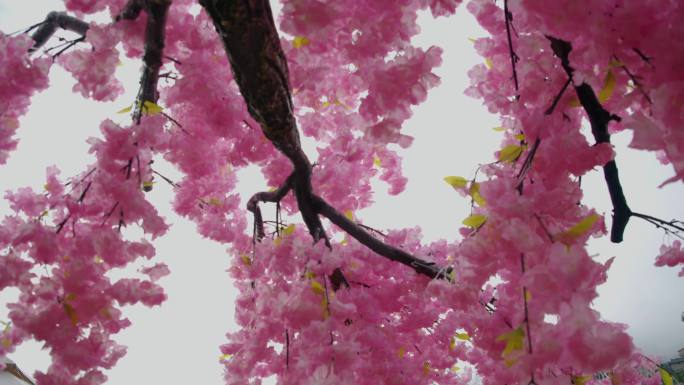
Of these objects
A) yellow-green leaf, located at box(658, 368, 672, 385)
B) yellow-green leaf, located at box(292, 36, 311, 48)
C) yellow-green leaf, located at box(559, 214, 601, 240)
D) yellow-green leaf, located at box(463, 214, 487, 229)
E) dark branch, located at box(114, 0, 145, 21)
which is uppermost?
yellow-green leaf, located at box(292, 36, 311, 48)

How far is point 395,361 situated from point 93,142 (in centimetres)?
186

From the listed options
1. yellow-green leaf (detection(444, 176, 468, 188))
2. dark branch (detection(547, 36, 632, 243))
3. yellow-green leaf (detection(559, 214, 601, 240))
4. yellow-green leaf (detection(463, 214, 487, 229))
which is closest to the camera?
yellow-green leaf (detection(559, 214, 601, 240))

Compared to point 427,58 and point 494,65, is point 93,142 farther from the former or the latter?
point 494,65

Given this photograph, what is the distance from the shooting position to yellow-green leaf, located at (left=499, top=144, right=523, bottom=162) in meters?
1.39

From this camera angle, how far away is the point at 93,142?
65.4 inches

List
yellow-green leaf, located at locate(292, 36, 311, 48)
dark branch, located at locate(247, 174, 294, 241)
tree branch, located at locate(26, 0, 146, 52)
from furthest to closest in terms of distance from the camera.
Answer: dark branch, located at locate(247, 174, 294, 241) → tree branch, located at locate(26, 0, 146, 52) → yellow-green leaf, located at locate(292, 36, 311, 48)

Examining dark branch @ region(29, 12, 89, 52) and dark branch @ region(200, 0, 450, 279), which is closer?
dark branch @ region(200, 0, 450, 279)

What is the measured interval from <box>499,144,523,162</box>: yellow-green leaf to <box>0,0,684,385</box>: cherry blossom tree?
1 centimetres

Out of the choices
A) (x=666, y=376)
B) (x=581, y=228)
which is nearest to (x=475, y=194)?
(x=581, y=228)

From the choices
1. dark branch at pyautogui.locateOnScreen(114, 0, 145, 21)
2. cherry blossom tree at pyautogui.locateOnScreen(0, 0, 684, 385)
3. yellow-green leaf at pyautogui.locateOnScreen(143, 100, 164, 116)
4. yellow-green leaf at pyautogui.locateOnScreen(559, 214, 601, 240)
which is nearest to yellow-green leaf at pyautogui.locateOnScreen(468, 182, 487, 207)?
cherry blossom tree at pyautogui.locateOnScreen(0, 0, 684, 385)

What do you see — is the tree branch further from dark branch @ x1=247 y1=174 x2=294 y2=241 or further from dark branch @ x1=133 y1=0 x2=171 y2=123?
dark branch @ x1=247 y1=174 x2=294 y2=241

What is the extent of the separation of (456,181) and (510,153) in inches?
9.4

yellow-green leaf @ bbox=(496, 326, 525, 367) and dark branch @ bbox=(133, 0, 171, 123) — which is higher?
dark branch @ bbox=(133, 0, 171, 123)

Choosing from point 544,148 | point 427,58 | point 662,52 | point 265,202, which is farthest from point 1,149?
point 662,52
